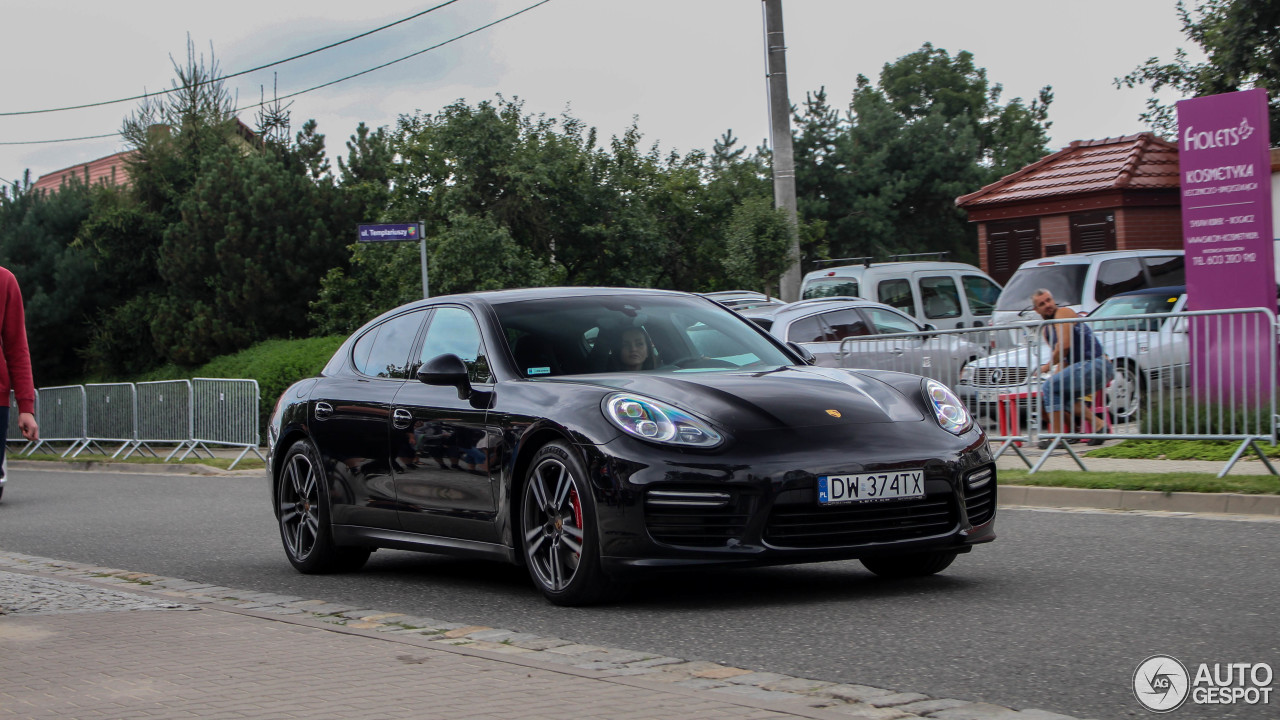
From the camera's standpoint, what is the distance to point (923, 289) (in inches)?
920

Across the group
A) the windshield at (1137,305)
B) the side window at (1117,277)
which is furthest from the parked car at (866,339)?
the side window at (1117,277)

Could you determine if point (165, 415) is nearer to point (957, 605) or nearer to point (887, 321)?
point (887, 321)

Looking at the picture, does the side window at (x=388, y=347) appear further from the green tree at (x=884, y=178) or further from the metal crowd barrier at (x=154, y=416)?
the green tree at (x=884, y=178)

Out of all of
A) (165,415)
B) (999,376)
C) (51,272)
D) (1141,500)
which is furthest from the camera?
(51,272)

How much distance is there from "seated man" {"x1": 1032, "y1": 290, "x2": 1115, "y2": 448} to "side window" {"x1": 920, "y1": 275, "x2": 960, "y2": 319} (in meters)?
11.0

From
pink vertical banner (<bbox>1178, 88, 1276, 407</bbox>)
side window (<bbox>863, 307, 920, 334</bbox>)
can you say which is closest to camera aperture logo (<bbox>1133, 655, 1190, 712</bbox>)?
pink vertical banner (<bbox>1178, 88, 1276, 407</bbox>)

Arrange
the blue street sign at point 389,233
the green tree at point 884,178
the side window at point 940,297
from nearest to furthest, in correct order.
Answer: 1. the blue street sign at point 389,233
2. the side window at point 940,297
3. the green tree at point 884,178

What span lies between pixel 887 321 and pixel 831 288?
4.81 m

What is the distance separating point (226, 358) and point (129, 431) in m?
6.01

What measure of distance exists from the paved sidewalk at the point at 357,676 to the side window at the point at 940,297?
17477 millimetres

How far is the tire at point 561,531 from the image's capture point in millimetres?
6445

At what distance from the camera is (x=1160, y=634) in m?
5.49

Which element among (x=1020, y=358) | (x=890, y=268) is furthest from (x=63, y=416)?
(x=1020, y=358)

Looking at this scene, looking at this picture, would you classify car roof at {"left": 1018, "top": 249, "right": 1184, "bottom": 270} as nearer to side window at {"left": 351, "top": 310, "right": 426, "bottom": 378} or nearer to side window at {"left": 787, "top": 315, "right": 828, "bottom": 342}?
side window at {"left": 787, "top": 315, "right": 828, "bottom": 342}
